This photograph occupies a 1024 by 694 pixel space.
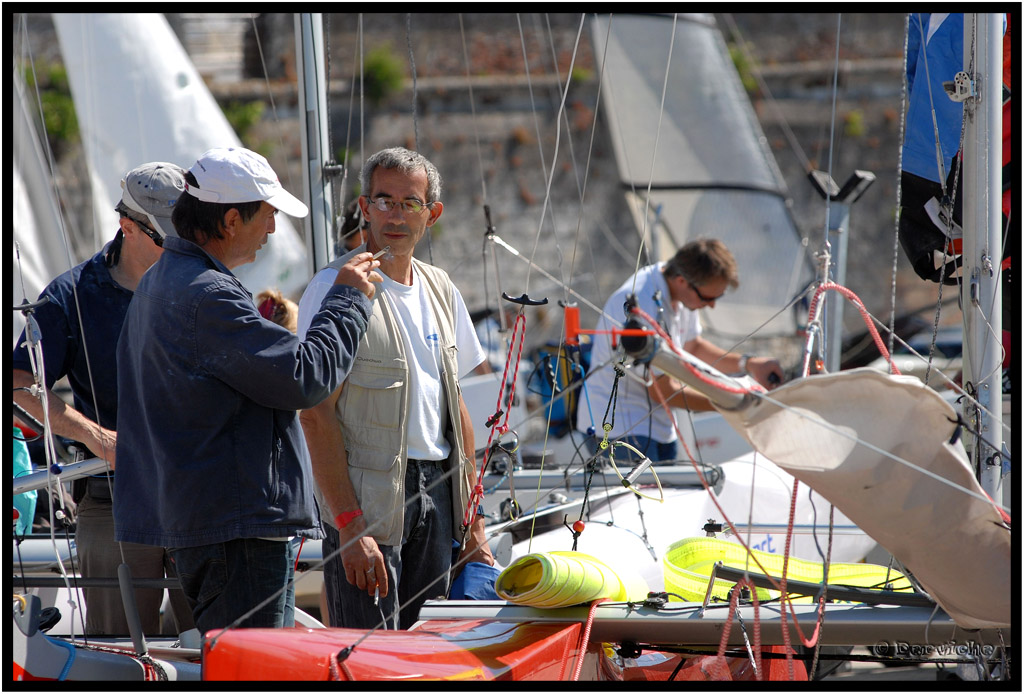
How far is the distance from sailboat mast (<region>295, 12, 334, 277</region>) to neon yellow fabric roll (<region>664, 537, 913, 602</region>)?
1.58m

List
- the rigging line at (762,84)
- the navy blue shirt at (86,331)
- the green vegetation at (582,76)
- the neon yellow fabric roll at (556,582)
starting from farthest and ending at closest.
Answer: the rigging line at (762,84), the green vegetation at (582,76), the navy blue shirt at (86,331), the neon yellow fabric roll at (556,582)

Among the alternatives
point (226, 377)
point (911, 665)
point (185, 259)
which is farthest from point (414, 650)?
point (911, 665)

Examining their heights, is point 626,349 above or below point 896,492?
above

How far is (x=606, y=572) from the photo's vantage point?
192cm

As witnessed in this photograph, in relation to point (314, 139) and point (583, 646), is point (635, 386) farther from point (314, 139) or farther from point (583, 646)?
point (583, 646)

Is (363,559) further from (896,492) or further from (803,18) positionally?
(803,18)

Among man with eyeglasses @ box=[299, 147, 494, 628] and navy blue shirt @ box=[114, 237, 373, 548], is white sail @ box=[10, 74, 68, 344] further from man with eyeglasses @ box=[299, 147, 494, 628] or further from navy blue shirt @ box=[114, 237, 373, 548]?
navy blue shirt @ box=[114, 237, 373, 548]

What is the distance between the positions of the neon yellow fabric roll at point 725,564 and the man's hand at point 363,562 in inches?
25.4

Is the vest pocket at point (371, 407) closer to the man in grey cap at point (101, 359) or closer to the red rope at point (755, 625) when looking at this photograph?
the man in grey cap at point (101, 359)

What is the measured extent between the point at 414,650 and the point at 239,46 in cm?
1579

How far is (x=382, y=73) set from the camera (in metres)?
14.7

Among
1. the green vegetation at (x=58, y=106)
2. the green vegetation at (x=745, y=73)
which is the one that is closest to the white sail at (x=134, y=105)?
the green vegetation at (x=58, y=106)

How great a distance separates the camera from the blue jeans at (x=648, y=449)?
363 cm

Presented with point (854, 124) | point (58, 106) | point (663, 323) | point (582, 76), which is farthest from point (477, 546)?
Result: point (854, 124)
